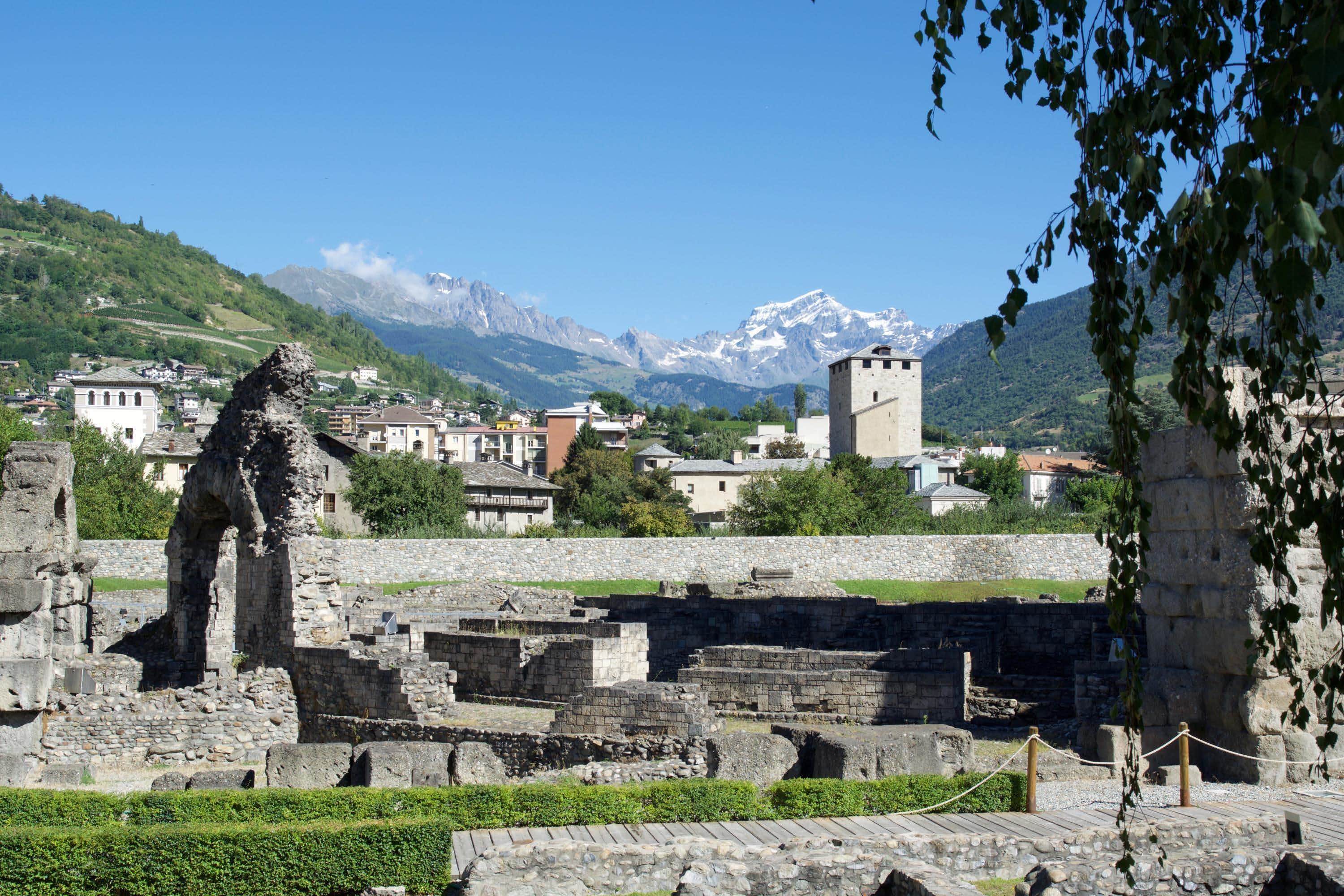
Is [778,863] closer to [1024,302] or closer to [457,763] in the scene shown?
[457,763]

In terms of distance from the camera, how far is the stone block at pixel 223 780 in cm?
1332

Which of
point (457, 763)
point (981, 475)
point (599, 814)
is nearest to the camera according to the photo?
point (599, 814)

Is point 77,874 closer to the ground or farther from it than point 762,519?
closer to the ground

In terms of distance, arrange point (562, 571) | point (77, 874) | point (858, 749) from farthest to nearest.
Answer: point (562, 571), point (858, 749), point (77, 874)

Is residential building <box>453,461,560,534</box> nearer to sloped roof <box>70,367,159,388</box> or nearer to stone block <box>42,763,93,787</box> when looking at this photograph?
sloped roof <box>70,367,159,388</box>

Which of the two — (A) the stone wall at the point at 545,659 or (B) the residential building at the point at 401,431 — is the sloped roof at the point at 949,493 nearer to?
(A) the stone wall at the point at 545,659

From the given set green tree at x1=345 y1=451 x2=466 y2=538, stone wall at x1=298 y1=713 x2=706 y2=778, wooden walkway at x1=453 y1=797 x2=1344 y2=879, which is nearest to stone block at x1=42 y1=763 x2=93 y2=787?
stone wall at x1=298 y1=713 x2=706 y2=778

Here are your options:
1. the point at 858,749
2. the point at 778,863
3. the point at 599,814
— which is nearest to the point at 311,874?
the point at 599,814

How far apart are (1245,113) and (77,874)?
421 inches

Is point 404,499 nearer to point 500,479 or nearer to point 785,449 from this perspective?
point 500,479

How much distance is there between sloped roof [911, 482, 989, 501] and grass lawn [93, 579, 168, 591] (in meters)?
53.5

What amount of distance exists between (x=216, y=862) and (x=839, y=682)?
950 centimetres

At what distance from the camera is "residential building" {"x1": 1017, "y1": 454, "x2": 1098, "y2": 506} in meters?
92.8

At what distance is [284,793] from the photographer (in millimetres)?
11547
